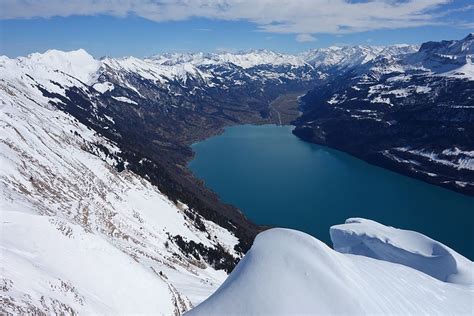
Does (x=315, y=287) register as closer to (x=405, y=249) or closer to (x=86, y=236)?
(x=86, y=236)

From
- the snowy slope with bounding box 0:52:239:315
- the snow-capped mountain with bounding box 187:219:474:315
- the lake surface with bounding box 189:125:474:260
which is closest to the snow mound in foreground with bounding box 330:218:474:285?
the snow-capped mountain with bounding box 187:219:474:315

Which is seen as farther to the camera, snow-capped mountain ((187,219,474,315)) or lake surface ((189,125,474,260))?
lake surface ((189,125,474,260))

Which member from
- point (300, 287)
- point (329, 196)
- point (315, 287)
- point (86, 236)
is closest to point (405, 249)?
point (315, 287)

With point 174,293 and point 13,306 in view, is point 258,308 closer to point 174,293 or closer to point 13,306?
point 13,306

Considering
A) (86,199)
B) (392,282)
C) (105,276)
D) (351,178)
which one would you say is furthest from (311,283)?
(351,178)

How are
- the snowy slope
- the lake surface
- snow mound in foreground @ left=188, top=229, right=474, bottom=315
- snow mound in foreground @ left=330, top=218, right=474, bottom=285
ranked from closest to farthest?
snow mound in foreground @ left=188, top=229, right=474, bottom=315
the snowy slope
snow mound in foreground @ left=330, top=218, right=474, bottom=285
the lake surface

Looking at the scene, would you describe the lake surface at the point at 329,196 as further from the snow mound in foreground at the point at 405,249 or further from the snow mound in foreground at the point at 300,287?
the snow mound in foreground at the point at 300,287

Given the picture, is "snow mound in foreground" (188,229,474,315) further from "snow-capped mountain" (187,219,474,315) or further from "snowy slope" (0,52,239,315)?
"snowy slope" (0,52,239,315)
